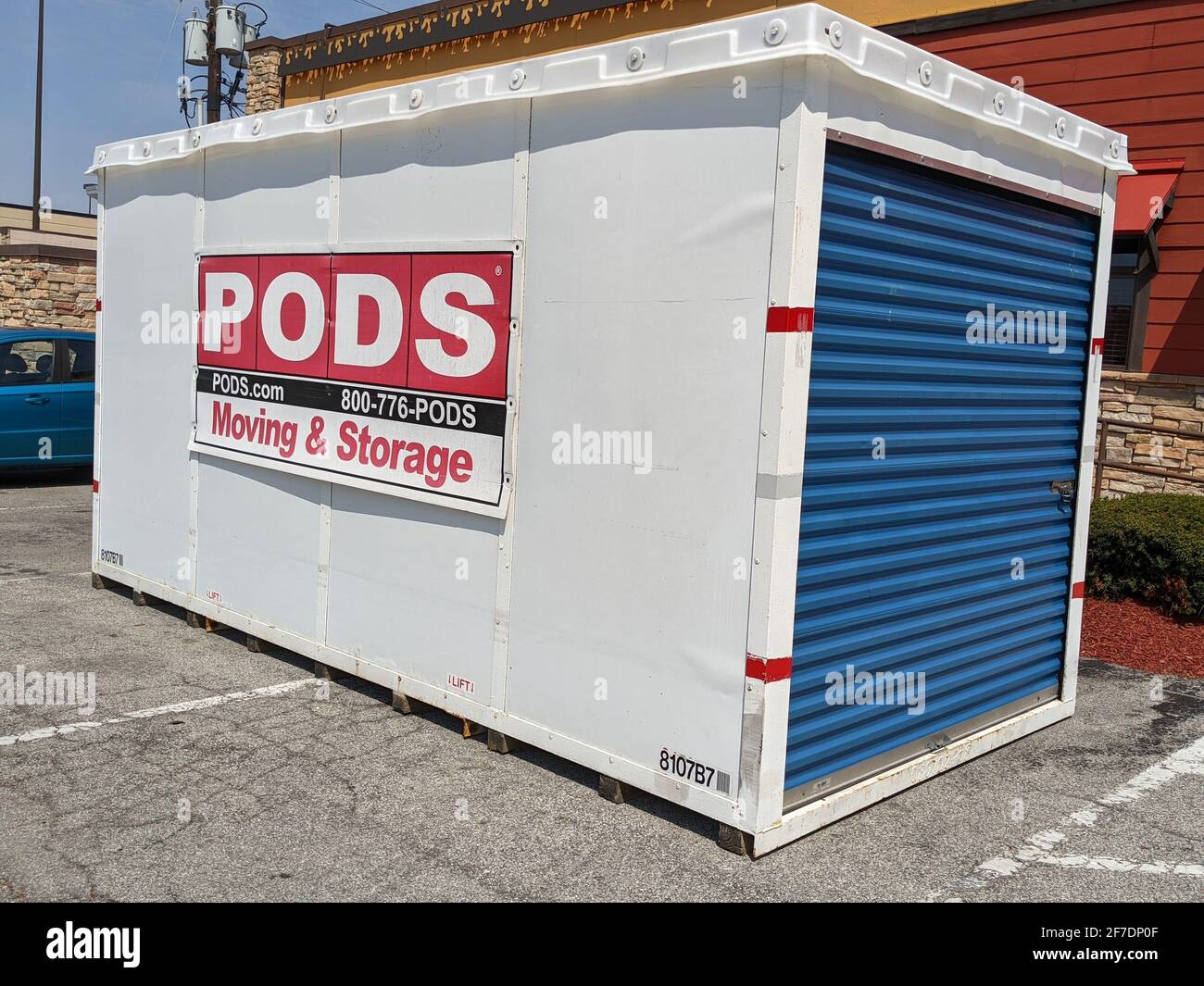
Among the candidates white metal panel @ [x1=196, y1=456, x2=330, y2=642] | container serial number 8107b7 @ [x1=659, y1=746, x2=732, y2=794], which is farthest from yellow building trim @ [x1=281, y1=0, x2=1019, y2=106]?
container serial number 8107b7 @ [x1=659, y1=746, x2=732, y2=794]

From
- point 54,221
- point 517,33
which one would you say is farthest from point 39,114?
point 517,33

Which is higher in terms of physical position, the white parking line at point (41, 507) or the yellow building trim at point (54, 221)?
the yellow building trim at point (54, 221)

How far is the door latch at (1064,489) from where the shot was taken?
5.97 meters

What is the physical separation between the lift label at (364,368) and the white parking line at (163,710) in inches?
48.1

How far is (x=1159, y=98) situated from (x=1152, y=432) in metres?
2.98

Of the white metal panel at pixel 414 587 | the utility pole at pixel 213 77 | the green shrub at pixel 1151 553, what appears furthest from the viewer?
the utility pole at pixel 213 77

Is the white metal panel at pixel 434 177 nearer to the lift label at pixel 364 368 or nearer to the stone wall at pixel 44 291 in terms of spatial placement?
the lift label at pixel 364 368

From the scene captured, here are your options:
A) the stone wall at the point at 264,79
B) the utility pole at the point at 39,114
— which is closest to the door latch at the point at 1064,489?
the stone wall at the point at 264,79

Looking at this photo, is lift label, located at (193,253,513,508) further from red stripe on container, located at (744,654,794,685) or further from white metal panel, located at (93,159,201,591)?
red stripe on container, located at (744,654,794,685)

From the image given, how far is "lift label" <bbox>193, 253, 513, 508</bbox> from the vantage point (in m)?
5.35

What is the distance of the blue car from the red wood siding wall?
11005 millimetres

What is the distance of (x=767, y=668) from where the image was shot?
422cm

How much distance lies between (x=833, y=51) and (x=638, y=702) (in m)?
2.67
